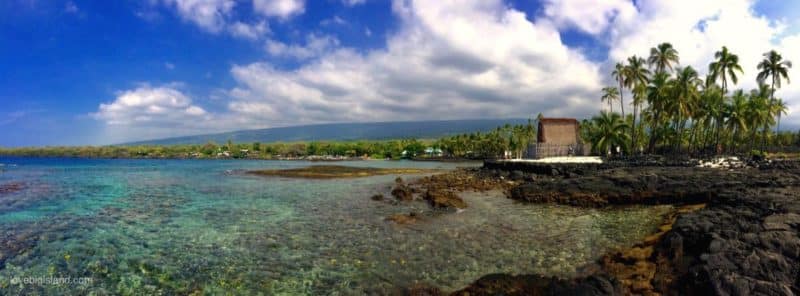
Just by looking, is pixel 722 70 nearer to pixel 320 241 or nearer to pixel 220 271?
pixel 320 241

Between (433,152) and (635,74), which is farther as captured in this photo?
(433,152)

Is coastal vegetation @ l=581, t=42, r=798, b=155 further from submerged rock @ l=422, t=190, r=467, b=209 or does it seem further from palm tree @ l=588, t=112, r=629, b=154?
submerged rock @ l=422, t=190, r=467, b=209

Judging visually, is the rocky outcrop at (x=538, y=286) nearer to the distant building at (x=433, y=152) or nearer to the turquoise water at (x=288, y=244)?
the turquoise water at (x=288, y=244)

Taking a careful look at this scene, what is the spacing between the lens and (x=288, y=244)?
15680mm

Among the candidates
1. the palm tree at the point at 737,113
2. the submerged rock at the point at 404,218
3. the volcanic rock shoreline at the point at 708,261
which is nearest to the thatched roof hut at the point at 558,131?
the palm tree at the point at 737,113

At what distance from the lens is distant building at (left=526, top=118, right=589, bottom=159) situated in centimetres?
6232

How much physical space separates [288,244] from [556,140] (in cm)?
5859

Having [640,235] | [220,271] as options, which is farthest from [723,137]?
[220,271]

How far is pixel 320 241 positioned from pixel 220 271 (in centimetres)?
455

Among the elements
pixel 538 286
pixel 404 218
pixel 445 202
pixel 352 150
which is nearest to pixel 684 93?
pixel 445 202

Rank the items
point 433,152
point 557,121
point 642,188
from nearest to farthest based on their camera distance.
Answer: point 642,188 → point 557,121 → point 433,152

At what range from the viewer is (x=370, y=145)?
14862cm

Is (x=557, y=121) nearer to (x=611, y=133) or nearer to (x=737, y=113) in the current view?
(x=611, y=133)

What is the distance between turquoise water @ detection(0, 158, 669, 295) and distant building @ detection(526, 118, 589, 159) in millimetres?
38478
